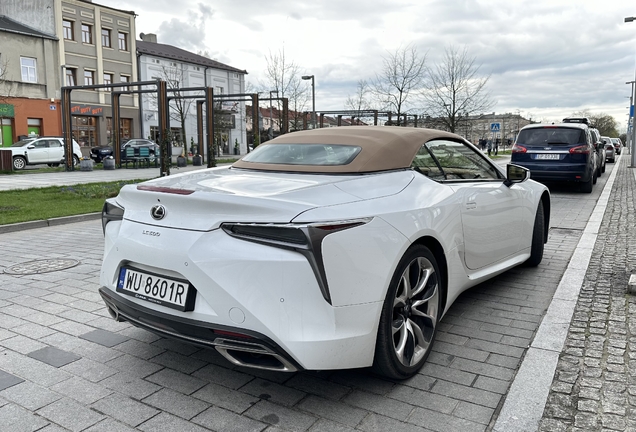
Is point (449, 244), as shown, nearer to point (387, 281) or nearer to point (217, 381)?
point (387, 281)

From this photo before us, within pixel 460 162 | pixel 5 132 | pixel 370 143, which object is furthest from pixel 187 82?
pixel 370 143

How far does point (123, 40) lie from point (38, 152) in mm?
21345

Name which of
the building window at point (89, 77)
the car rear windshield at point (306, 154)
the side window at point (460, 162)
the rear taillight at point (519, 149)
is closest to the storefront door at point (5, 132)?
the building window at point (89, 77)

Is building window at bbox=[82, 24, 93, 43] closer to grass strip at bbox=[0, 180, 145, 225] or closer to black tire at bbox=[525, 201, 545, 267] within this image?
grass strip at bbox=[0, 180, 145, 225]

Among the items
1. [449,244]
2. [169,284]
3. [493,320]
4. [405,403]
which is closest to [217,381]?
[169,284]

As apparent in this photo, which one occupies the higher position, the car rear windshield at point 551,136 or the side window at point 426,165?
the car rear windshield at point 551,136

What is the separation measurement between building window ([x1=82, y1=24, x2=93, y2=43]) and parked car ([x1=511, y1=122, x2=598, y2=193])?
39508mm

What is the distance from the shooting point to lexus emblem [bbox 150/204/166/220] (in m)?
2.96

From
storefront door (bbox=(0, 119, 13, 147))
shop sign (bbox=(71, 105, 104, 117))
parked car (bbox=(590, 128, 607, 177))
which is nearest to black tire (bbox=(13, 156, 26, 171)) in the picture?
storefront door (bbox=(0, 119, 13, 147))

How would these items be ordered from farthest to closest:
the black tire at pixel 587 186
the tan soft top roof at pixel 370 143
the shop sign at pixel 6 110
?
the shop sign at pixel 6 110 → the black tire at pixel 587 186 → the tan soft top roof at pixel 370 143

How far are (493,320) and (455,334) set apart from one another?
0.47 meters

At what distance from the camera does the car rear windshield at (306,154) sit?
3682 millimetres

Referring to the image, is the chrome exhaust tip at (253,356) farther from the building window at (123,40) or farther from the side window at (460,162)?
the building window at (123,40)

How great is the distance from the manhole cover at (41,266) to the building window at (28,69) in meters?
38.3
